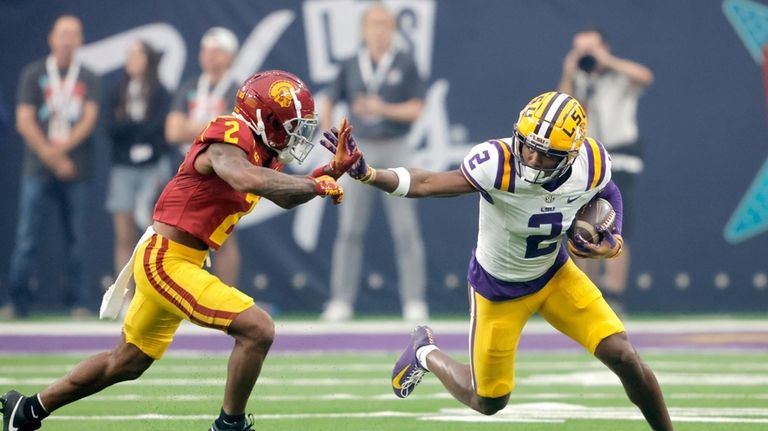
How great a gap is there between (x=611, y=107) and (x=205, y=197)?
610 cm

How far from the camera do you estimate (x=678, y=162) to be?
38.0 feet

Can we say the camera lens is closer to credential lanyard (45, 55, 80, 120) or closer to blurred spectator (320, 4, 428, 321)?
blurred spectator (320, 4, 428, 321)

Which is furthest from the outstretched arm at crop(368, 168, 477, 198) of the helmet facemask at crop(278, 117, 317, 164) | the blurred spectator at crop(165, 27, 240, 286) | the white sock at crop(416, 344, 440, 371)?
the blurred spectator at crop(165, 27, 240, 286)

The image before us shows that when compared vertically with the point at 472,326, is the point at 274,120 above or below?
above

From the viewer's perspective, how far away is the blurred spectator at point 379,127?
10.9m

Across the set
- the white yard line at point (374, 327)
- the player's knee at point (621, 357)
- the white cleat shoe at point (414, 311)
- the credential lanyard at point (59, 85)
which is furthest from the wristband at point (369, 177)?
the credential lanyard at point (59, 85)

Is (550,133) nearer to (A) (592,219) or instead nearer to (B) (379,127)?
(A) (592,219)

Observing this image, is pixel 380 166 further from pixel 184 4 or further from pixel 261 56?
pixel 184 4

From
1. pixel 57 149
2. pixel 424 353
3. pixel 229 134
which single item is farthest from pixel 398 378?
pixel 57 149

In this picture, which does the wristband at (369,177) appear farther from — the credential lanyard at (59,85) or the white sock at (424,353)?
the credential lanyard at (59,85)

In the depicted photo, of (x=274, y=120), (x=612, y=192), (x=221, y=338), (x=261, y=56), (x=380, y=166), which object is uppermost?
(x=274, y=120)

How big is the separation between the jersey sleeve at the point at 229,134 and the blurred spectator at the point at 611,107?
5721 millimetres

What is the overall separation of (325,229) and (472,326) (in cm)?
596

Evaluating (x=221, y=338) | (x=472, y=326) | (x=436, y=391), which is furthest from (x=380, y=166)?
(x=472, y=326)
